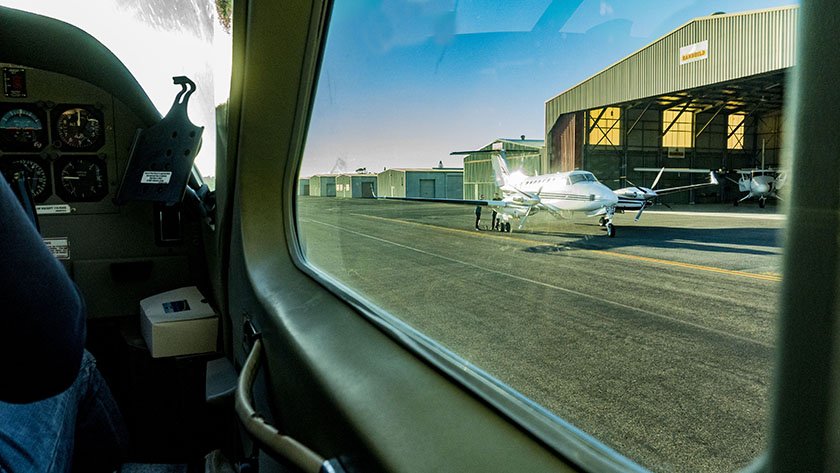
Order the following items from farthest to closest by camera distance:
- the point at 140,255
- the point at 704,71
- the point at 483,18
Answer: the point at 140,255 → the point at 483,18 → the point at 704,71

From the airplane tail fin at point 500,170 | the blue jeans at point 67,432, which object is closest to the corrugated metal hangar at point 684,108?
the airplane tail fin at point 500,170

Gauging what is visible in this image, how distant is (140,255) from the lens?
237 centimetres

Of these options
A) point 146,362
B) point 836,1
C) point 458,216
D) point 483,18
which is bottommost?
point 146,362

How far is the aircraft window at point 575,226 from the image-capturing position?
60 cm

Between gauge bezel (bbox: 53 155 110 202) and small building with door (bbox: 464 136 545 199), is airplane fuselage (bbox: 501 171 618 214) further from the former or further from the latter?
gauge bezel (bbox: 53 155 110 202)

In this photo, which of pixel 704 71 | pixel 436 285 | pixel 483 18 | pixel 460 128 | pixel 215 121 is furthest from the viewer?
pixel 215 121

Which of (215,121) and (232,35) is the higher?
(232,35)

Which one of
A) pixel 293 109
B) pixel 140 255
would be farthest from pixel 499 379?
pixel 140 255

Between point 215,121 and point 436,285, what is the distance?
1095 mm

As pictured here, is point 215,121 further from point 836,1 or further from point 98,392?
point 836,1

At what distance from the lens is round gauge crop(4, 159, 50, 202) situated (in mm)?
2172

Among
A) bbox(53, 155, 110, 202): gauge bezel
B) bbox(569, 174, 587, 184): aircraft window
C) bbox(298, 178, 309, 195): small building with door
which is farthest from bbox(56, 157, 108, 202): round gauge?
bbox(569, 174, 587, 184): aircraft window

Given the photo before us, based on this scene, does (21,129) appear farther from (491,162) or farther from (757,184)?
(757,184)

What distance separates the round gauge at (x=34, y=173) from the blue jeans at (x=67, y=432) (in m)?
1.23
